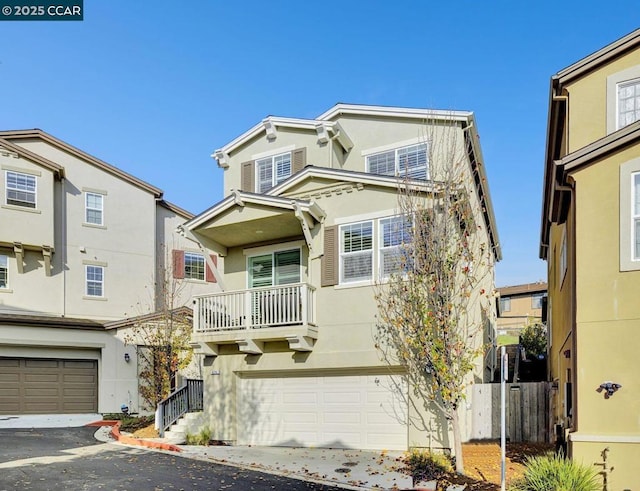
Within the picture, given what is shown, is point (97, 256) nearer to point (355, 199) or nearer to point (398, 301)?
point (355, 199)

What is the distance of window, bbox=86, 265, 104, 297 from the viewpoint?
942 inches

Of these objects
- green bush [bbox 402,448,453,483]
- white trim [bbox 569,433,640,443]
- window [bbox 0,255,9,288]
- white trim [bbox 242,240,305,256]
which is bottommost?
green bush [bbox 402,448,453,483]

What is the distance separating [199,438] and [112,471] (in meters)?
4.11

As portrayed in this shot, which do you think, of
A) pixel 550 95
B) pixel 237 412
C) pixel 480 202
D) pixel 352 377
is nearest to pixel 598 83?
pixel 550 95

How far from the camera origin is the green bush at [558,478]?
8.08 metres

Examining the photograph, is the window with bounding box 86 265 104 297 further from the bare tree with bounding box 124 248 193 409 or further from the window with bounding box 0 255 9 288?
the bare tree with bounding box 124 248 193 409

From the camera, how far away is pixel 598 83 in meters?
11.5

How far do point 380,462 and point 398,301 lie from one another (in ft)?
11.8

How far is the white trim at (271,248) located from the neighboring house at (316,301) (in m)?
0.03

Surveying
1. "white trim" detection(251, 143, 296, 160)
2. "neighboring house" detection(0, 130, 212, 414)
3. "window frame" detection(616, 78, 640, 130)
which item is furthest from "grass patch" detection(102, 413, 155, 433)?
"window frame" detection(616, 78, 640, 130)

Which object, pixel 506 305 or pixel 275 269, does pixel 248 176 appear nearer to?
pixel 275 269

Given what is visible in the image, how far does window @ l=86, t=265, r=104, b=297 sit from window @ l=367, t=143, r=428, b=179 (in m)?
13.6

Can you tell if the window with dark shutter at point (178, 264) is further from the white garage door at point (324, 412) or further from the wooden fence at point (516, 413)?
the wooden fence at point (516, 413)

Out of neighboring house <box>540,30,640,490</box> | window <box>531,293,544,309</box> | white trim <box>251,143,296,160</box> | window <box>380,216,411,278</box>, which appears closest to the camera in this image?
neighboring house <box>540,30,640,490</box>
